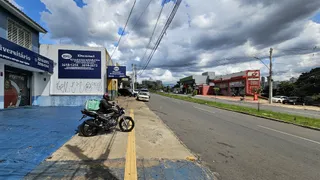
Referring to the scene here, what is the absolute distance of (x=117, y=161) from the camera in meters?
5.15

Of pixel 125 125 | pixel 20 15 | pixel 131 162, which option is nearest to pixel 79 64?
pixel 20 15

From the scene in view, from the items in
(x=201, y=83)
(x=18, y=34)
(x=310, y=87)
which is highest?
(x=18, y=34)

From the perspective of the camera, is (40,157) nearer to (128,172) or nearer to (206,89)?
→ (128,172)

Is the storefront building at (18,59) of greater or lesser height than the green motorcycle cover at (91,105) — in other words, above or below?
above

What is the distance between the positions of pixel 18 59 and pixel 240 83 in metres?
59.0

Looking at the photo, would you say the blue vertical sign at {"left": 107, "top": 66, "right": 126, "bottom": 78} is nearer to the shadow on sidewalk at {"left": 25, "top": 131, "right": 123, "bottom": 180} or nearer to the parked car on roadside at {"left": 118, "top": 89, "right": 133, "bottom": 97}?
the shadow on sidewalk at {"left": 25, "top": 131, "right": 123, "bottom": 180}

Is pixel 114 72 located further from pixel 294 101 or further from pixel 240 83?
pixel 240 83

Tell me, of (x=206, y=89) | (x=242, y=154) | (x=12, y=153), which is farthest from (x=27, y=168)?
(x=206, y=89)

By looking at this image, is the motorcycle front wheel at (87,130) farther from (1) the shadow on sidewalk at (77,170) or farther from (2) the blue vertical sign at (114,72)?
(2) the blue vertical sign at (114,72)

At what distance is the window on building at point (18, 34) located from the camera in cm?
1410

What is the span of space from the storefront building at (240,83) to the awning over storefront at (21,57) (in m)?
46.1

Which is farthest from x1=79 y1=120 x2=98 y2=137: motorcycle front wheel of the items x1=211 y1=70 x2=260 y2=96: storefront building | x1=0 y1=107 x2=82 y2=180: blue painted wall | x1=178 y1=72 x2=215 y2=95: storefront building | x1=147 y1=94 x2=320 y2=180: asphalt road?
x1=178 y1=72 x2=215 y2=95: storefront building

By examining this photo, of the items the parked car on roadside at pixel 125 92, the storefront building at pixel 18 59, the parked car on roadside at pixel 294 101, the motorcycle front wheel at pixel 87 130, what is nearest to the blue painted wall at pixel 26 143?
the motorcycle front wheel at pixel 87 130

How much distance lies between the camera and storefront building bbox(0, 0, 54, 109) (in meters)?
12.6
